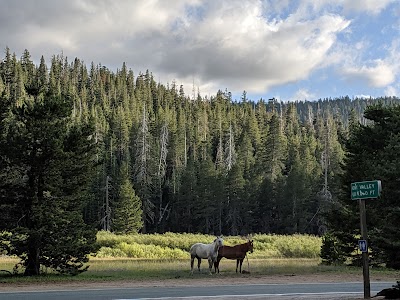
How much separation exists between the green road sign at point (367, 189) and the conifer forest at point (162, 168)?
5.09 meters

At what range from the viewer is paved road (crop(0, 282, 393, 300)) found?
14.4 m

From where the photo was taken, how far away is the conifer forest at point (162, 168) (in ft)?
71.4

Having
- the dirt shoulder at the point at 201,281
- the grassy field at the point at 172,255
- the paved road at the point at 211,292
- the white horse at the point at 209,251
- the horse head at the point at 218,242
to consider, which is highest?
the horse head at the point at 218,242

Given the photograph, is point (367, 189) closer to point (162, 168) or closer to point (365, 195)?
point (365, 195)

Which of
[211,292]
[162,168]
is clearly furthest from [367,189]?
[162,168]

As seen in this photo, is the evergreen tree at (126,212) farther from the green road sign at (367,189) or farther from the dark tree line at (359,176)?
the green road sign at (367,189)

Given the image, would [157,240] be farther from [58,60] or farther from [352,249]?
[58,60]

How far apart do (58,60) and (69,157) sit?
14925 cm

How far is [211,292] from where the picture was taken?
1567 centimetres

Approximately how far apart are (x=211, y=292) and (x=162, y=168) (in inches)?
3002

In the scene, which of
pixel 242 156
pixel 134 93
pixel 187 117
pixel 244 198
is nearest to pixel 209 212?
pixel 244 198

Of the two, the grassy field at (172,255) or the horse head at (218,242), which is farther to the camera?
the grassy field at (172,255)

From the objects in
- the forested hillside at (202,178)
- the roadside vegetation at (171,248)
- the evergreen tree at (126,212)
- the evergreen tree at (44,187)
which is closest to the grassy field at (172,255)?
the roadside vegetation at (171,248)

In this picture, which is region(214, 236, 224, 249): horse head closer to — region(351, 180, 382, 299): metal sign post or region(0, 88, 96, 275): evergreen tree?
region(0, 88, 96, 275): evergreen tree
